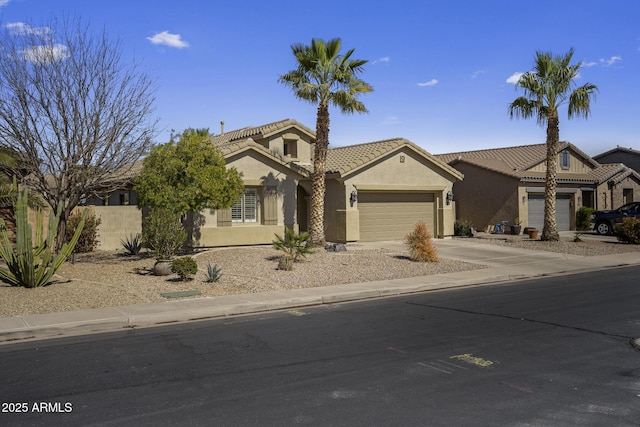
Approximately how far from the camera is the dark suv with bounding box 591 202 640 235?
30125 millimetres

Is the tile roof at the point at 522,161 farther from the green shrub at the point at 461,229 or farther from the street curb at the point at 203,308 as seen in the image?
the street curb at the point at 203,308

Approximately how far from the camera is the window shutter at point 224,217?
2102 cm

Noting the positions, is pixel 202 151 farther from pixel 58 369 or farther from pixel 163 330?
A: pixel 58 369

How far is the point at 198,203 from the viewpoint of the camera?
689 inches

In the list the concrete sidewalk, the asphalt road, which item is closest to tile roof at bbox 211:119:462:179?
the concrete sidewalk

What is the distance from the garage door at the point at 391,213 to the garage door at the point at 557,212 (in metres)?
7.51

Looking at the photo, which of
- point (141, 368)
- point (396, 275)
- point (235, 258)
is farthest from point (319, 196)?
point (141, 368)

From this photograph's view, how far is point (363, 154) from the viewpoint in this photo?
2566cm

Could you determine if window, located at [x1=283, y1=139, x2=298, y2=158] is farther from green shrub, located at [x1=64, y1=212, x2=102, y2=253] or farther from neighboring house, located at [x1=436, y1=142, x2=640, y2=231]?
neighboring house, located at [x1=436, y1=142, x2=640, y2=231]

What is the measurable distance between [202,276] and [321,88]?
28.7 ft

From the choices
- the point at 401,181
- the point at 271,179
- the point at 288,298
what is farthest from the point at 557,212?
the point at 288,298

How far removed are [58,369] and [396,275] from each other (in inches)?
415

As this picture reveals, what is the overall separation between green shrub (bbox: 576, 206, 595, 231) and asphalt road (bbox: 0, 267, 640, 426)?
2456 centimetres

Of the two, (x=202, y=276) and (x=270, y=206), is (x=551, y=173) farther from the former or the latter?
(x=202, y=276)
